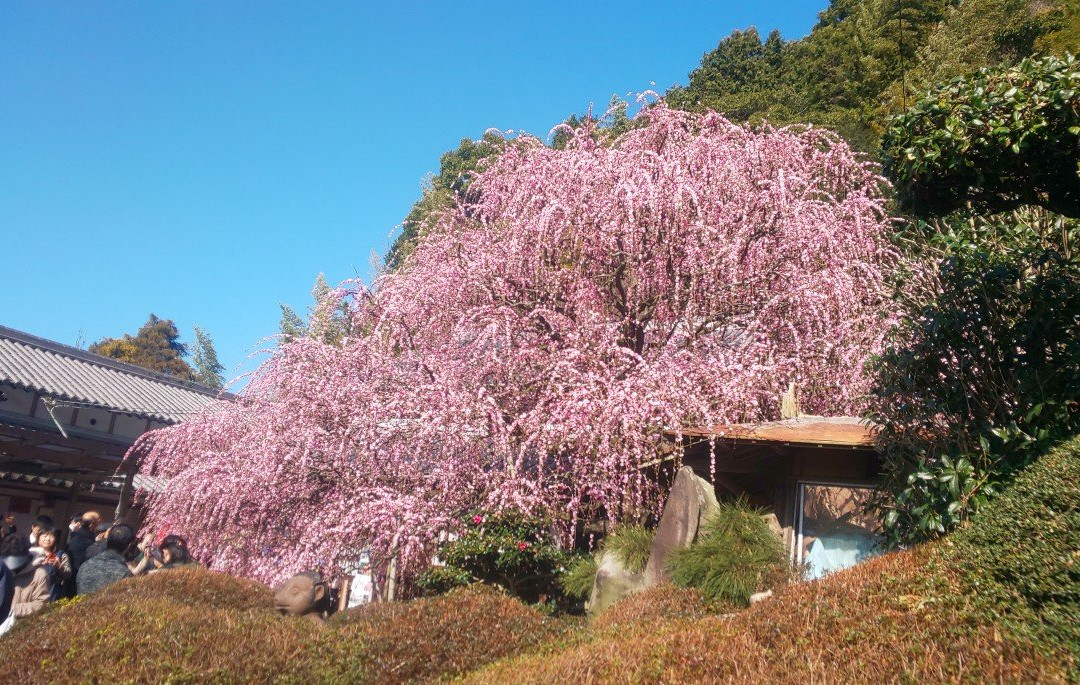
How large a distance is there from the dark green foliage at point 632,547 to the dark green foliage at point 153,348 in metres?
46.0

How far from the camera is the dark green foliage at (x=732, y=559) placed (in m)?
8.60

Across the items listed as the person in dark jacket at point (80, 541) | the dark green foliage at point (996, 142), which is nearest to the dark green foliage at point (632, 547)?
the dark green foliage at point (996, 142)

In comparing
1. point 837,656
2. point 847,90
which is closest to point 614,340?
point 837,656

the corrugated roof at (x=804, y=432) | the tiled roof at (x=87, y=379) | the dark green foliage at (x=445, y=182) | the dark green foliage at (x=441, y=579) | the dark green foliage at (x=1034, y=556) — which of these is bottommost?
the dark green foliage at (x=441, y=579)

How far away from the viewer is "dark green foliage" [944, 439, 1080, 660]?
492 cm

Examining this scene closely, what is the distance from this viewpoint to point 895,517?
23.0 ft

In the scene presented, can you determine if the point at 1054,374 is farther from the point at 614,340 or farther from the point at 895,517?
the point at 614,340

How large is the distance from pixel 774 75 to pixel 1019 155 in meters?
30.4

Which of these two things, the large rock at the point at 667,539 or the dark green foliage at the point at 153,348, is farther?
the dark green foliage at the point at 153,348

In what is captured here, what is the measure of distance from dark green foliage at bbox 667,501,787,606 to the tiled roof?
1317cm

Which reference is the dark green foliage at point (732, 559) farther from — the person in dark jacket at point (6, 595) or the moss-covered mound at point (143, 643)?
the person in dark jacket at point (6, 595)

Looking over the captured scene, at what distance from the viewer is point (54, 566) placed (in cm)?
820

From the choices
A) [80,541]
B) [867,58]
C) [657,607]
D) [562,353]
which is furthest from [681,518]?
[867,58]

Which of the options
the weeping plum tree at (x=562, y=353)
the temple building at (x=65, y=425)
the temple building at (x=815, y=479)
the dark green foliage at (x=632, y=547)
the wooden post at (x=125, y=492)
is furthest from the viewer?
the wooden post at (x=125, y=492)
